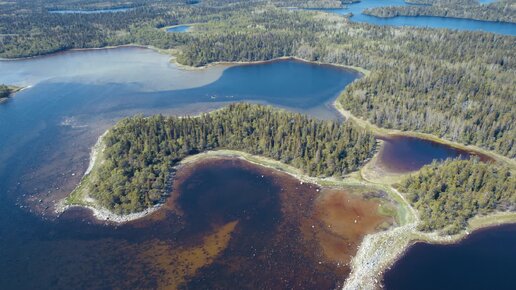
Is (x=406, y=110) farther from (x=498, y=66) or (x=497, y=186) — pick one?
(x=498, y=66)

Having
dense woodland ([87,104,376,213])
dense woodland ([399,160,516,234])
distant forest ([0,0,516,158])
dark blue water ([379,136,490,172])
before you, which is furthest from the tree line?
dense woodland ([399,160,516,234])

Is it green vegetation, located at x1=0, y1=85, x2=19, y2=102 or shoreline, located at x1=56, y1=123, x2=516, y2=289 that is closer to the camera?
shoreline, located at x1=56, y1=123, x2=516, y2=289

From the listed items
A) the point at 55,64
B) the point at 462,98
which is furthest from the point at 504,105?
the point at 55,64

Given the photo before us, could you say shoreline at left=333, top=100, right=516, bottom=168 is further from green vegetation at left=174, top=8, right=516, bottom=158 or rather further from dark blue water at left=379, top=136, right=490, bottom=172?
dark blue water at left=379, top=136, right=490, bottom=172

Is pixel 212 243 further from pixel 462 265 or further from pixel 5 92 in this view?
pixel 5 92

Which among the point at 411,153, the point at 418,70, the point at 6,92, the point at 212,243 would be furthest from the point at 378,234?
the point at 6,92

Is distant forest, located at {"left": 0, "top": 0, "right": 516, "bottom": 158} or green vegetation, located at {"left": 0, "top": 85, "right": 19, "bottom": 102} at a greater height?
distant forest, located at {"left": 0, "top": 0, "right": 516, "bottom": 158}
